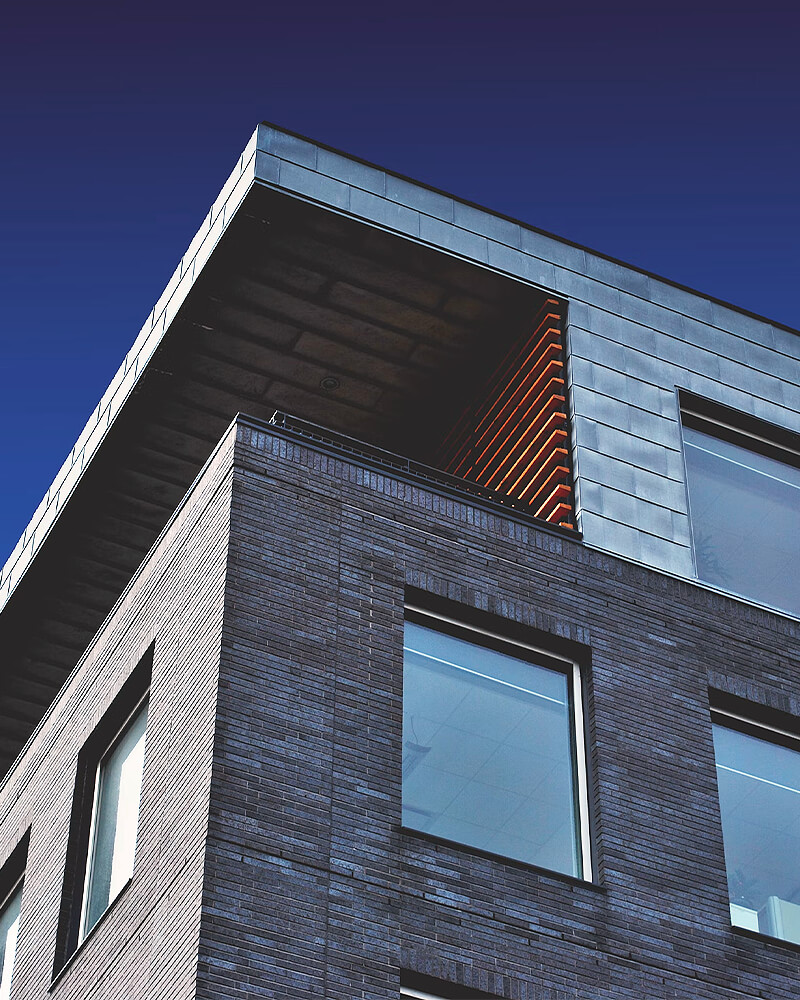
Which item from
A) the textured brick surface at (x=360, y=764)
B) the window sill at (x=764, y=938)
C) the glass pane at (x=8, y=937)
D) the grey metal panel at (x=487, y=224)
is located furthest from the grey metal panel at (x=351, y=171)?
the window sill at (x=764, y=938)

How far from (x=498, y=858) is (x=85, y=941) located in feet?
12.5

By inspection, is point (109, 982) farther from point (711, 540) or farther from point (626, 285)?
point (626, 285)

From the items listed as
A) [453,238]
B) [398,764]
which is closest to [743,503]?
[453,238]

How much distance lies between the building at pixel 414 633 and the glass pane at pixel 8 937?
0.07 metres

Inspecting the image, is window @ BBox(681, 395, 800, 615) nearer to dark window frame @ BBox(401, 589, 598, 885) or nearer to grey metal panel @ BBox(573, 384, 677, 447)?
grey metal panel @ BBox(573, 384, 677, 447)

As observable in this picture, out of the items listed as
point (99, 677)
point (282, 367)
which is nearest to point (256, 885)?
point (99, 677)

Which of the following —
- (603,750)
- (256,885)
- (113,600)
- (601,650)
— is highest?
(113,600)

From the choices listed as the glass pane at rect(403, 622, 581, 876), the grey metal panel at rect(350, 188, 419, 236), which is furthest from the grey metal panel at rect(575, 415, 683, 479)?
the glass pane at rect(403, 622, 581, 876)

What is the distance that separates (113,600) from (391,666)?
336 inches

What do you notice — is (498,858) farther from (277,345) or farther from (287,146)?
(287,146)

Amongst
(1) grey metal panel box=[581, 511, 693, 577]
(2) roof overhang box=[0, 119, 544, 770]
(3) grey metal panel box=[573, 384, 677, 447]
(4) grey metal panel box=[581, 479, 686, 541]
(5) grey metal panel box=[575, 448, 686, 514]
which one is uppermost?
(2) roof overhang box=[0, 119, 544, 770]

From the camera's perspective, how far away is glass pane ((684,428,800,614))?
59.4 feet

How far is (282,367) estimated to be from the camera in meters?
19.9

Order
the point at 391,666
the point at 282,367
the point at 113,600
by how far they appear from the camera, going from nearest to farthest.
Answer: the point at 391,666 → the point at 282,367 → the point at 113,600
